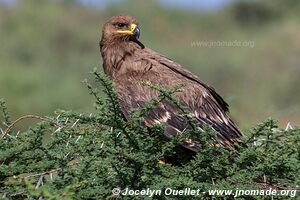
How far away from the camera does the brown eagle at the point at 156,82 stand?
636 centimetres

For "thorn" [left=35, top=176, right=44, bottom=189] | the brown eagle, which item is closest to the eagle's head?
the brown eagle

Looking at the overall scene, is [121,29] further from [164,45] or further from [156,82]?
[164,45]

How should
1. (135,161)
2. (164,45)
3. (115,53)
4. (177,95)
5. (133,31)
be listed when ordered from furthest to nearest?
(164,45), (133,31), (115,53), (177,95), (135,161)

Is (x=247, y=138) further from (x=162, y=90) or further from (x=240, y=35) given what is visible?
(x=240, y=35)

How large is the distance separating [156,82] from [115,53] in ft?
2.24

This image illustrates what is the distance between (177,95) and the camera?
6602 millimetres

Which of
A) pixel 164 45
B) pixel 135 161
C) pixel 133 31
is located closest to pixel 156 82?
pixel 133 31

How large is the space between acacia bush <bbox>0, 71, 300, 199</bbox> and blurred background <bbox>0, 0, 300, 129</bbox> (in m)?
18.2

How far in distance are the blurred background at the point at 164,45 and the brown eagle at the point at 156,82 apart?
1585cm

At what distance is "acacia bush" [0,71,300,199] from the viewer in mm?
4723

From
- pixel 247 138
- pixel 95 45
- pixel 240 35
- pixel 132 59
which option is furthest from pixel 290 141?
pixel 240 35

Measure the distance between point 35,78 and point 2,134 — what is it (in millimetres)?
23072

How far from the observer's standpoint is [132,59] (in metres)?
7.08

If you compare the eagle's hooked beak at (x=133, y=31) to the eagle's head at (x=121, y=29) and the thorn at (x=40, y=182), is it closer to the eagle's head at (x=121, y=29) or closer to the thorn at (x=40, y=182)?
the eagle's head at (x=121, y=29)
